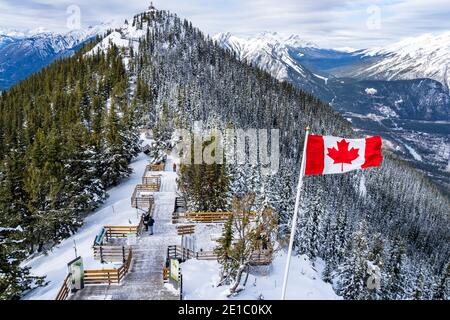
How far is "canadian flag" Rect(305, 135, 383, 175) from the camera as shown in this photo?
12844 millimetres

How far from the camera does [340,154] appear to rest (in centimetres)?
1312

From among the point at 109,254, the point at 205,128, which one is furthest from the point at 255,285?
the point at 205,128

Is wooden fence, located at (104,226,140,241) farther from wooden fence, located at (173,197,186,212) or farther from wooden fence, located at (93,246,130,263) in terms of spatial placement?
wooden fence, located at (173,197,186,212)

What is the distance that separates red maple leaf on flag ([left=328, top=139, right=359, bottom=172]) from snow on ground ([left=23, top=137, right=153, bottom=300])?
16416 mm

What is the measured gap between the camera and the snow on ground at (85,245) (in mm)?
22350

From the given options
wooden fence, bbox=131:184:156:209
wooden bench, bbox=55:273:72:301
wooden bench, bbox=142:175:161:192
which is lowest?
wooden bench, bbox=55:273:72:301

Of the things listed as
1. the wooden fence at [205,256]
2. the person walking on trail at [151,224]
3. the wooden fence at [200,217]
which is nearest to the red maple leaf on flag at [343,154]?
the wooden fence at [205,256]

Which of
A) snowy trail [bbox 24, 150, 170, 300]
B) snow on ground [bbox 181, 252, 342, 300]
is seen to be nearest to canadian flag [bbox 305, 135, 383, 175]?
snow on ground [bbox 181, 252, 342, 300]

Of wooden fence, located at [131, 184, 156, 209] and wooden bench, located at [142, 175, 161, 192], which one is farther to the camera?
wooden bench, located at [142, 175, 161, 192]

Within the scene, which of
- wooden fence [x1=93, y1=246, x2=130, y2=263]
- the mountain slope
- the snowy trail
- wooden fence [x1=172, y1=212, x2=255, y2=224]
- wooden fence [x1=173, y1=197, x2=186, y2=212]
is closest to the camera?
the snowy trail

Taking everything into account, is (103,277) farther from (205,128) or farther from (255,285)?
(205,128)

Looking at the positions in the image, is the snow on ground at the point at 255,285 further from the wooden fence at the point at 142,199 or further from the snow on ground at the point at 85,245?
Result: the wooden fence at the point at 142,199

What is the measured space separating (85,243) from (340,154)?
74.1 ft

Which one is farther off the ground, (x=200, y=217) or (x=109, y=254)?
(x=200, y=217)
